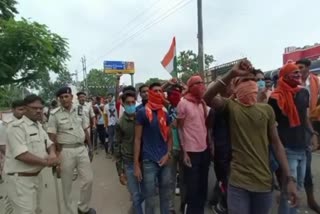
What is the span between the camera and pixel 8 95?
23266 mm

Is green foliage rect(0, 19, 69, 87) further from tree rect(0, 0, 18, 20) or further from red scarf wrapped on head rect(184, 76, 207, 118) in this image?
red scarf wrapped on head rect(184, 76, 207, 118)

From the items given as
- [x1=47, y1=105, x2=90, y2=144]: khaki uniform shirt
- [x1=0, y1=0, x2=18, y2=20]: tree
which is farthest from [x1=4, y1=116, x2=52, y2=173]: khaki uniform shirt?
[x1=0, y1=0, x2=18, y2=20]: tree

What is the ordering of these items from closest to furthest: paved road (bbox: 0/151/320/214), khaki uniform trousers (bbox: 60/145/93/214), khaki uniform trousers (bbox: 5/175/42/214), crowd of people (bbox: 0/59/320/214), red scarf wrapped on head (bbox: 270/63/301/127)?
1. crowd of people (bbox: 0/59/320/214)
2. red scarf wrapped on head (bbox: 270/63/301/127)
3. khaki uniform trousers (bbox: 5/175/42/214)
4. khaki uniform trousers (bbox: 60/145/93/214)
5. paved road (bbox: 0/151/320/214)

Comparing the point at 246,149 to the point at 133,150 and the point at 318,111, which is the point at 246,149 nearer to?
the point at 133,150

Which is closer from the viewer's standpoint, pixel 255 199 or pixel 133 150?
pixel 255 199

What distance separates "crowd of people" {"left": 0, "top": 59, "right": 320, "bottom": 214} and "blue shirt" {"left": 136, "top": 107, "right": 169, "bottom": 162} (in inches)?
0.4

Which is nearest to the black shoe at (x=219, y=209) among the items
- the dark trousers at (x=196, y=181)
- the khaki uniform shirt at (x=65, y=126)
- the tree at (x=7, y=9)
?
the dark trousers at (x=196, y=181)

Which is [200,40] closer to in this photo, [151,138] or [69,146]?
[69,146]

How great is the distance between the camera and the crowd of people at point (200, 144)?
3.28 m

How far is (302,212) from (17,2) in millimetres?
21303

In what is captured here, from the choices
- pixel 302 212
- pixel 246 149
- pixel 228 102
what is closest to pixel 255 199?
pixel 246 149

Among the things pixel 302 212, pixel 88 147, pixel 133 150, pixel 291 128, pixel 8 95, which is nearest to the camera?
pixel 291 128

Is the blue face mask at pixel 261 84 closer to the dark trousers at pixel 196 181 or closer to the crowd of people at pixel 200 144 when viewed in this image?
the crowd of people at pixel 200 144

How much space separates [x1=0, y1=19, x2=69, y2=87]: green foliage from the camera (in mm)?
19062
